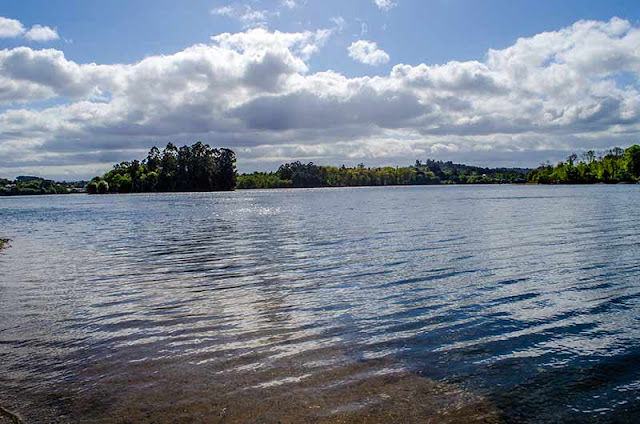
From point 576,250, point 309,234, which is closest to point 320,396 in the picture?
point 576,250

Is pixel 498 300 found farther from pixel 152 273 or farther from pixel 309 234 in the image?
pixel 309 234

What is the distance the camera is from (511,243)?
1277 inches

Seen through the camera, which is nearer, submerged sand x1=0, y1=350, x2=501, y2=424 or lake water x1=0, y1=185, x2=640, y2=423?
submerged sand x1=0, y1=350, x2=501, y2=424

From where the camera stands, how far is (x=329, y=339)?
1278cm

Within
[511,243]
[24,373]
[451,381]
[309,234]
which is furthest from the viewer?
[309,234]

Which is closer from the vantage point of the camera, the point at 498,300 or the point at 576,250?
the point at 498,300

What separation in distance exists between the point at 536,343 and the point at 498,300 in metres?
4.67

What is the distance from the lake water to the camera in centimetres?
898

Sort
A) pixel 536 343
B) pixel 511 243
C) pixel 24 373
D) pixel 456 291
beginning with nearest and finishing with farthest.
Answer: pixel 24 373
pixel 536 343
pixel 456 291
pixel 511 243

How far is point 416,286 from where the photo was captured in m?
19.3

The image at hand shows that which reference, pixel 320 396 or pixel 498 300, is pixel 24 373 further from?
pixel 498 300

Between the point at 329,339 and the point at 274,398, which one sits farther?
the point at 329,339

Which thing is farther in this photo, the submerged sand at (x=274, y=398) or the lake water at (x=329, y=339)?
the lake water at (x=329, y=339)

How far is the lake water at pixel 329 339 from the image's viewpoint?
898cm
